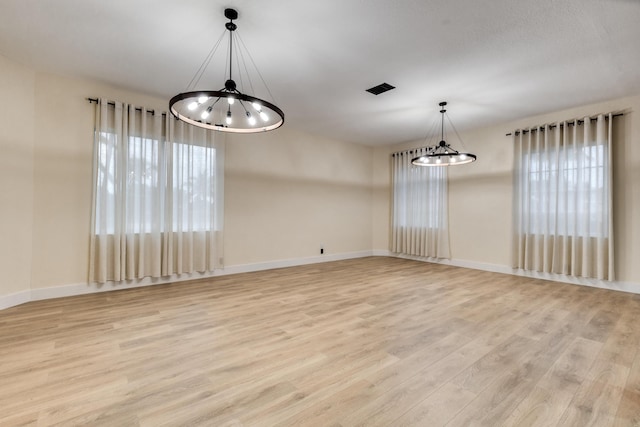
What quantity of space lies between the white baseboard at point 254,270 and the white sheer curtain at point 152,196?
149 millimetres

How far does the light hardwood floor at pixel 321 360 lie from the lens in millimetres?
1641

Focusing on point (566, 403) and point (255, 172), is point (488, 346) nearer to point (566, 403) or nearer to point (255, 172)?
point (566, 403)

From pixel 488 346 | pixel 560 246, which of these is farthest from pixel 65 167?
pixel 560 246

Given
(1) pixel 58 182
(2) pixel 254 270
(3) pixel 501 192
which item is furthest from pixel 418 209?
(1) pixel 58 182

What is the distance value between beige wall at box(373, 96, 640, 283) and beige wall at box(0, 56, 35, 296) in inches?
272

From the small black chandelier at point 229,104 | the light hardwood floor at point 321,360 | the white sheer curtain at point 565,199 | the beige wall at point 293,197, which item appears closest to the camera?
the light hardwood floor at point 321,360

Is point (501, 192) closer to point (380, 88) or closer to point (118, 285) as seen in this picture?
point (380, 88)

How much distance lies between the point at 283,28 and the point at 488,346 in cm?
347

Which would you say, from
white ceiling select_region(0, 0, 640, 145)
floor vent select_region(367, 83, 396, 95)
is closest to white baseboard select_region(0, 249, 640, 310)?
white ceiling select_region(0, 0, 640, 145)

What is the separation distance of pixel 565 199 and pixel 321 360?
5.01 m

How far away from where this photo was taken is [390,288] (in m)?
4.38

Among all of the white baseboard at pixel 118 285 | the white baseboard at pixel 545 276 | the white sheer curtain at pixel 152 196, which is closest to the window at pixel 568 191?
the white baseboard at pixel 545 276

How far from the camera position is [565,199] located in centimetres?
480

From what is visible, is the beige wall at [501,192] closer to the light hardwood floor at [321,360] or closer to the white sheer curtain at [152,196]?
the light hardwood floor at [321,360]
